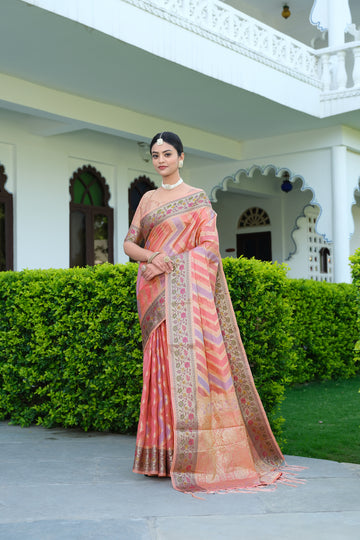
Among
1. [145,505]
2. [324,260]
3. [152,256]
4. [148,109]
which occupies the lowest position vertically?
[145,505]

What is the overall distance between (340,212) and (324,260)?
4.85 m

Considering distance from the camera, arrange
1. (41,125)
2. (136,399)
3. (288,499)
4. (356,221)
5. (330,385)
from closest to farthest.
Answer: (288,499)
(136,399)
(330,385)
(41,125)
(356,221)

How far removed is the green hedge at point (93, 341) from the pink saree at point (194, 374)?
1028mm

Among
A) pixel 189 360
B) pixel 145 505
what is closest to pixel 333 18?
pixel 189 360

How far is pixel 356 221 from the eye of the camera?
17.4 metres

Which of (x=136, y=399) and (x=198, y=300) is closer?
(x=198, y=300)

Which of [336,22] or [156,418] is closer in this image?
[156,418]

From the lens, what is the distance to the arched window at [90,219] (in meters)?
10.7

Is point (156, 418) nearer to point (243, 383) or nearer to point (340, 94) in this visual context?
point (243, 383)

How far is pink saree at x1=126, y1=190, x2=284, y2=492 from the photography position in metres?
3.73

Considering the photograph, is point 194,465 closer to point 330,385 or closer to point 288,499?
point 288,499

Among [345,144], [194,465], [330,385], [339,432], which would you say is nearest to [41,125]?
[345,144]

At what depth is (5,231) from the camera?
9.60 metres

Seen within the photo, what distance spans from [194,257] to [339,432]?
9.01 feet
